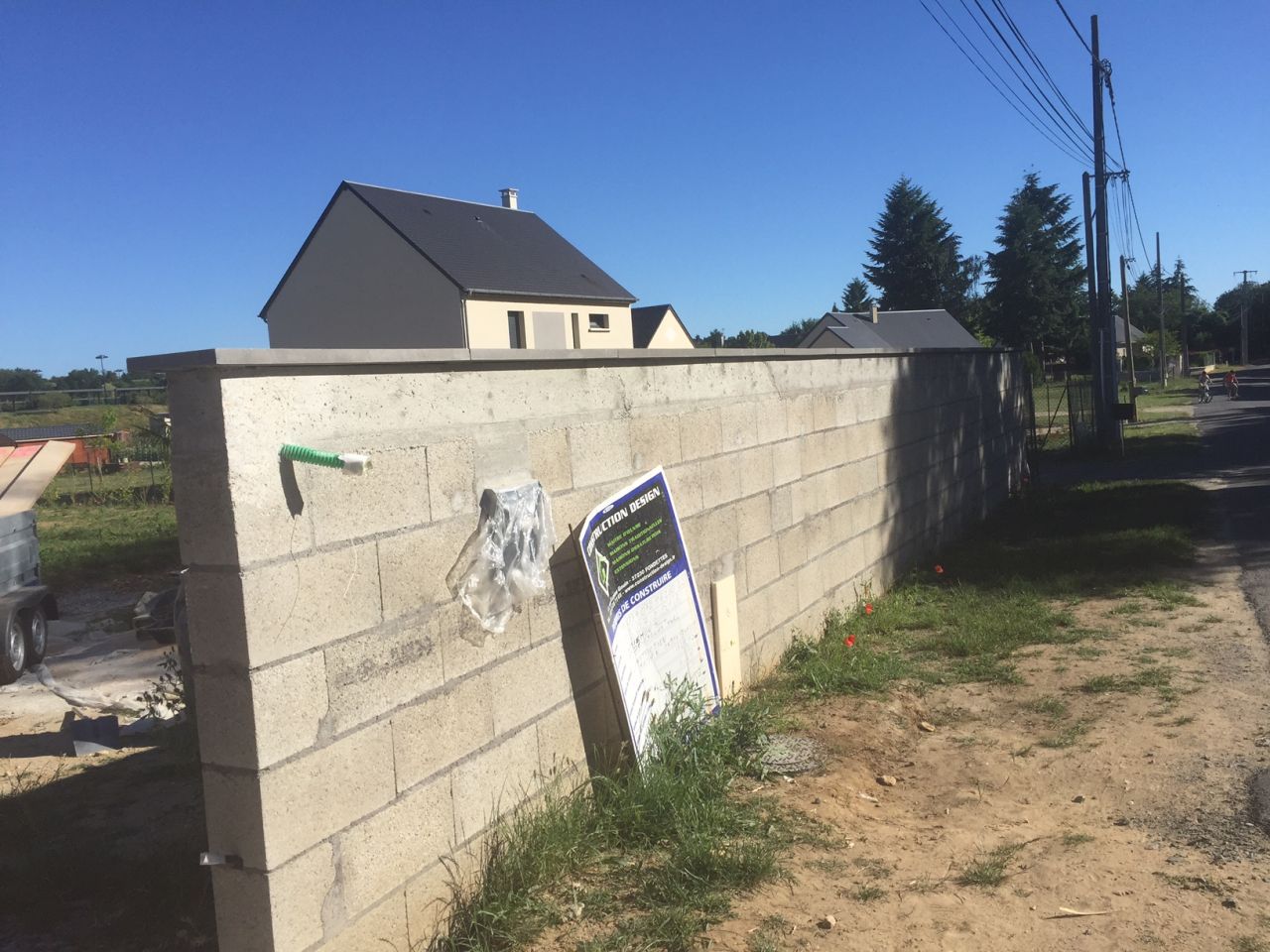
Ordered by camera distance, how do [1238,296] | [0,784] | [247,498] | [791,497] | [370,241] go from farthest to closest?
[1238,296], [370,241], [791,497], [0,784], [247,498]

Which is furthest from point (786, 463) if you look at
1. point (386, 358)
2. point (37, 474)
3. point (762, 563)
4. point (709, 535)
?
point (37, 474)

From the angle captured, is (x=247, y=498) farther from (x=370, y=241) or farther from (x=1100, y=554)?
(x=370, y=241)

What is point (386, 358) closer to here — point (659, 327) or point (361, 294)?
point (361, 294)

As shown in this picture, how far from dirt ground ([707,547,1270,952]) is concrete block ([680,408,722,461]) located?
1.61m

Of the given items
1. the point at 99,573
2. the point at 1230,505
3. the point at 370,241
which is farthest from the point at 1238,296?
the point at 99,573

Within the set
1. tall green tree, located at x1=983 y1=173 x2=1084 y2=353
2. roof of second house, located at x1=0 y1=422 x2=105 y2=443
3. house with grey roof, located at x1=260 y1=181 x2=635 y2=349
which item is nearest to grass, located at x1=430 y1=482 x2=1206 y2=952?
roof of second house, located at x1=0 y1=422 x2=105 y2=443

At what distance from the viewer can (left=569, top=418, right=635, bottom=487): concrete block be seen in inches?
170

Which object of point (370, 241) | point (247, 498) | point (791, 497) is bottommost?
point (791, 497)

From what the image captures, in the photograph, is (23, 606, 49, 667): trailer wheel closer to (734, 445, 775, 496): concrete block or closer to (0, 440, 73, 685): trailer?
(0, 440, 73, 685): trailer

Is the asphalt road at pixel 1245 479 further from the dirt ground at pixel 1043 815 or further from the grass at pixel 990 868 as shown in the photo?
the grass at pixel 990 868

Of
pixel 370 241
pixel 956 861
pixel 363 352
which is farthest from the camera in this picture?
pixel 370 241

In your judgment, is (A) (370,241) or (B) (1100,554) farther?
(A) (370,241)

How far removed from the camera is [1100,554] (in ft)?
31.7

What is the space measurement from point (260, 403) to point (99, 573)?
11684mm
